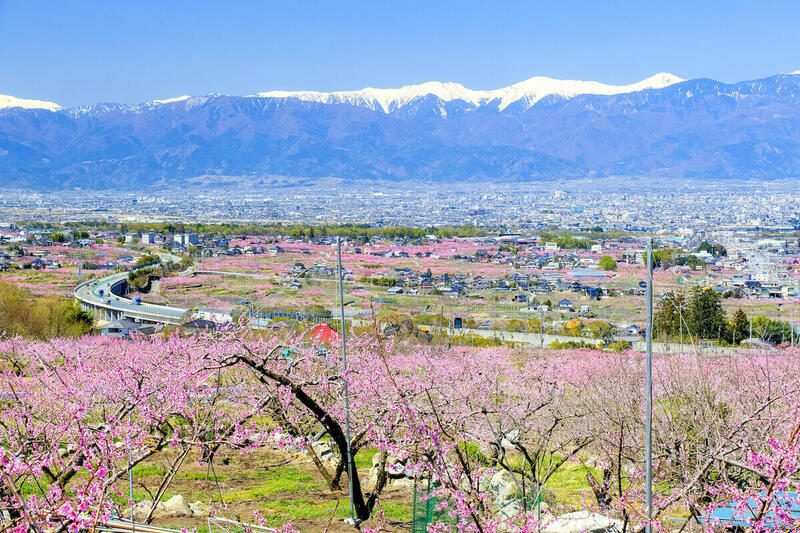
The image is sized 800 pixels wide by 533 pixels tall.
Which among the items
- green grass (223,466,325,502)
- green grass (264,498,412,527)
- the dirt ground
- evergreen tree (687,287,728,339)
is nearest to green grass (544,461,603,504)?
the dirt ground

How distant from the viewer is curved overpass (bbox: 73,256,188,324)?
3849 cm

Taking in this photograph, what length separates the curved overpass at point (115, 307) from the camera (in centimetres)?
3849

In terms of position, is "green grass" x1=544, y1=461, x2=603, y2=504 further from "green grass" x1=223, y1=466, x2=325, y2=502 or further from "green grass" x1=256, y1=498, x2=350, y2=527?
"green grass" x1=223, y1=466, x2=325, y2=502

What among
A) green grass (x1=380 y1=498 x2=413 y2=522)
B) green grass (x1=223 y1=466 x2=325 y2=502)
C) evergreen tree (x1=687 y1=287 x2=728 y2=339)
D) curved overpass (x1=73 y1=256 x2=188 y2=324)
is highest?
green grass (x1=380 y1=498 x2=413 y2=522)

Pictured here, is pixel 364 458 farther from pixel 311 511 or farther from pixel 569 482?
pixel 311 511

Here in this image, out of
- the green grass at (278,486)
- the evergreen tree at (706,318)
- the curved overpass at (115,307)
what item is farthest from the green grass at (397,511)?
the curved overpass at (115,307)

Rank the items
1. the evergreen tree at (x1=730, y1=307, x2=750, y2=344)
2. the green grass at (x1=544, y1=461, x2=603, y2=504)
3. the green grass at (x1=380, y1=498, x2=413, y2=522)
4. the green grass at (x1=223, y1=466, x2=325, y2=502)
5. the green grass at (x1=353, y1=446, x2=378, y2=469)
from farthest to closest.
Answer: the evergreen tree at (x1=730, y1=307, x2=750, y2=344) < the green grass at (x1=353, y1=446, x2=378, y2=469) < the green grass at (x1=544, y1=461, x2=603, y2=504) < the green grass at (x1=223, y1=466, x2=325, y2=502) < the green grass at (x1=380, y1=498, x2=413, y2=522)

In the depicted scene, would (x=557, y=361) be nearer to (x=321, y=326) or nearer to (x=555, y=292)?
(x=321, y=326)

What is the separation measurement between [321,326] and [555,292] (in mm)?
29197

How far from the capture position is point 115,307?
42.1m

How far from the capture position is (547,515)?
8.33 meters

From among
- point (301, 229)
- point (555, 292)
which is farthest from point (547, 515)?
point (301, 229)

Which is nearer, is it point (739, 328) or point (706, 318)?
point (739, 328)

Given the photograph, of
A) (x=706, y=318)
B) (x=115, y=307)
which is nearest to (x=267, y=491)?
(x=706, y=318)
